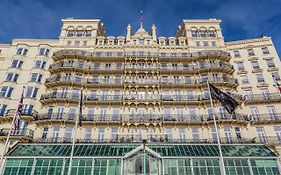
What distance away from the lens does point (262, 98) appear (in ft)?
122

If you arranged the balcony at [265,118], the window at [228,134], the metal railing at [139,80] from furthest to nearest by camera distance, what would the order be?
the metal railing at [139,80] < the balcony at [265,118] < the window at [228,134]

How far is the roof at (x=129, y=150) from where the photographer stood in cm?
2892

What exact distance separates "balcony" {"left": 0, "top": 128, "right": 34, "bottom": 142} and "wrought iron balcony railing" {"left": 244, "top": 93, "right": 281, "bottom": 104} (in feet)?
114

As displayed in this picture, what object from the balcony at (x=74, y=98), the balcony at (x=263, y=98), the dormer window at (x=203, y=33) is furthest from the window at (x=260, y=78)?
the balcony at (x=74, y=98)

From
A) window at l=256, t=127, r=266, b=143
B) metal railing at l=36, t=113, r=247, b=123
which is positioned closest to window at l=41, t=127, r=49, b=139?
metal railing at l=36, t=113, r=247, b=123

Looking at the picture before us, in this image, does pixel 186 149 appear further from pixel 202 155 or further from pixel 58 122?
pixel 58 122

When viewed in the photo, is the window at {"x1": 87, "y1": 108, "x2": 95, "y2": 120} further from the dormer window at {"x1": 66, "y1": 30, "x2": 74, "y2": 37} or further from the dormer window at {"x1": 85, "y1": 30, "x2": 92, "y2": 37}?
the dormer window at {"x1": 66, "y1": 30, "x2": 74, "y2": 37}

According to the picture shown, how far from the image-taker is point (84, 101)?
3672 centimetres

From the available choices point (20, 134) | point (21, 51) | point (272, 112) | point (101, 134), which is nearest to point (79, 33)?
point (21, 51)

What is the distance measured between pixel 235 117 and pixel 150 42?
20853 millimetres

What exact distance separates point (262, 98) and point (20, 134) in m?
38.7

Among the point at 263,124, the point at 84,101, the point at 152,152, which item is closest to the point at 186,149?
the point at 152,152

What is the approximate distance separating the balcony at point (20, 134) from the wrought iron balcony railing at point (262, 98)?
114ft

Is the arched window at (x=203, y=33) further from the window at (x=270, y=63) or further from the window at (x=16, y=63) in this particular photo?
the window at (x=16, y=63)
